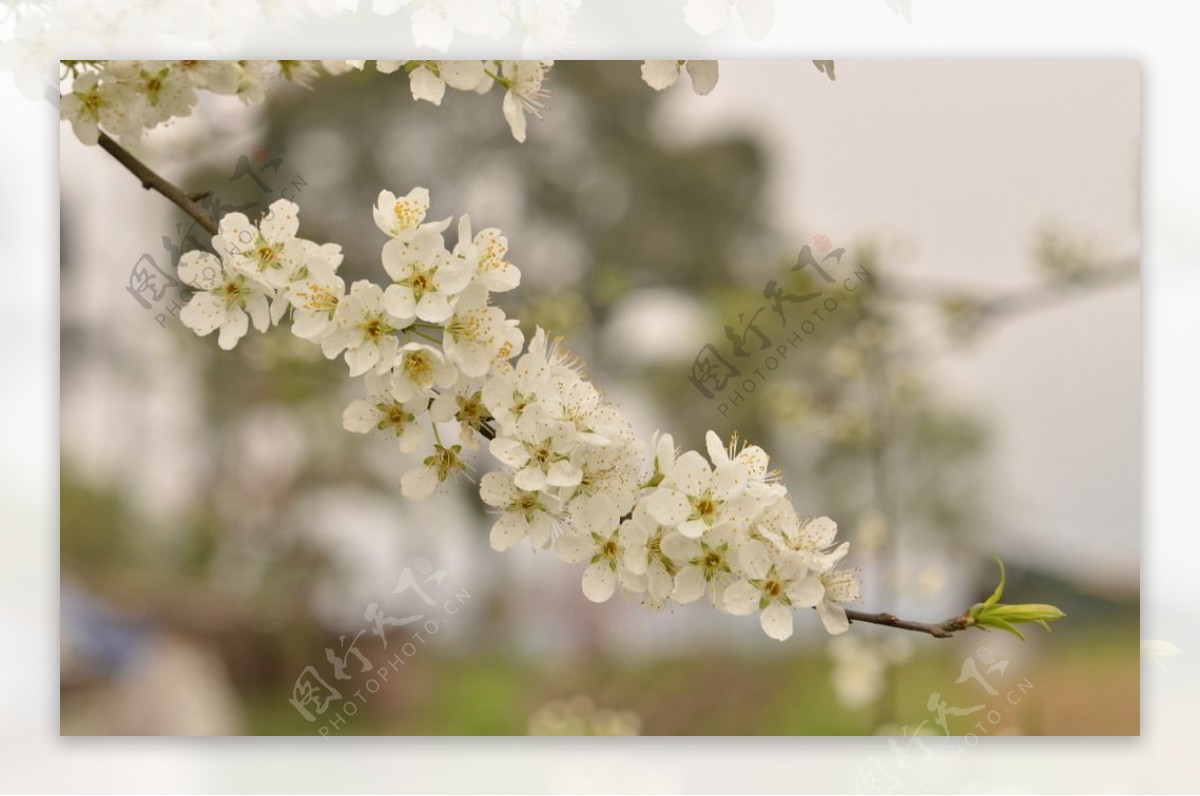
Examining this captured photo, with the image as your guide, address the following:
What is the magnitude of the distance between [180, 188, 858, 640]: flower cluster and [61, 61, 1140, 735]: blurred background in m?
0.79

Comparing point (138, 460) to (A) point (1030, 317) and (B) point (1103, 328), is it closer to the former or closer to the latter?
(A) point (1030, 317)

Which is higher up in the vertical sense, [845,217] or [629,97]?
[629,97]

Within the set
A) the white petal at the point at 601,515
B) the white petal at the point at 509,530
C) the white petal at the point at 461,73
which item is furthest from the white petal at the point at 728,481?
the white petal at the point at 461,73

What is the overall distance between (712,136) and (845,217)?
28 cm

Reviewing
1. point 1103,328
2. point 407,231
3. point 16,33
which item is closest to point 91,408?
point 16,33

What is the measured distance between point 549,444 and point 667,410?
0.88m

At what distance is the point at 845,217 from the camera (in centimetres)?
196

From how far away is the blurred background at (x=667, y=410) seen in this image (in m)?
1.96

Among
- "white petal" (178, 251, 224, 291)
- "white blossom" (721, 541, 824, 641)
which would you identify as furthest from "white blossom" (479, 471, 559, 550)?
"white petal" (178, 251, 224, 291)

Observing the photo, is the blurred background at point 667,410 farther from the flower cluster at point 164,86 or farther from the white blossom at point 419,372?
the white blossom at point 419,372

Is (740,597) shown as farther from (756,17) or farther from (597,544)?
(756,17)

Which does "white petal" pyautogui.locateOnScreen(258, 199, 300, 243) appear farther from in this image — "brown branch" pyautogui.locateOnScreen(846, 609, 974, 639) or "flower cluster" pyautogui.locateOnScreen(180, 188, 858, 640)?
"brown branch" pyautogui.locateOnScreen(846, 609, 974, 639)

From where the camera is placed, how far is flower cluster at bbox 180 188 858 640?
1145 mm

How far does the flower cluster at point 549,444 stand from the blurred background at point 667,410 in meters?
0.79
